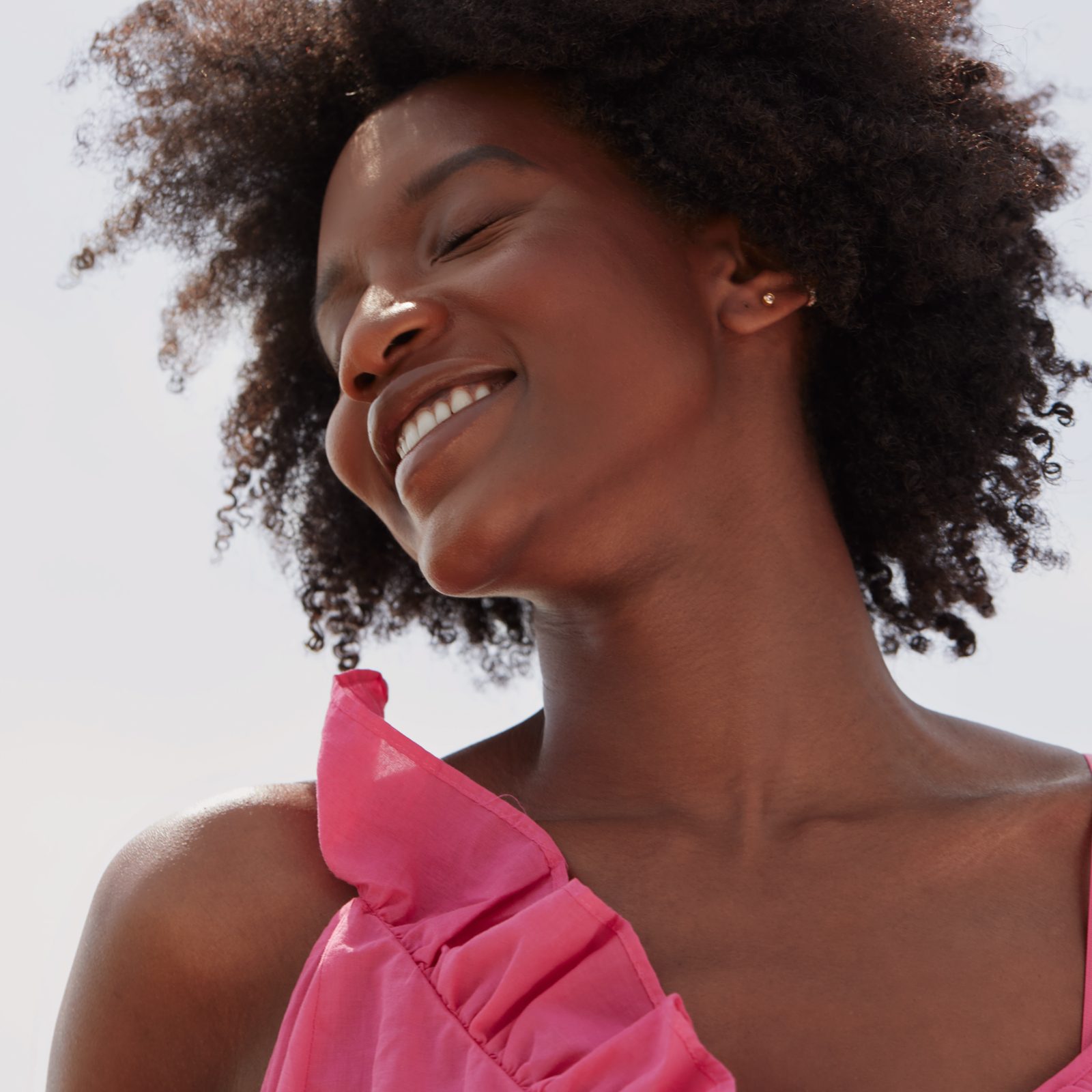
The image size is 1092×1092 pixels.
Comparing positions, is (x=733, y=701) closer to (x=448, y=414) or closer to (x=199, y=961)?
(x=448, y=414)

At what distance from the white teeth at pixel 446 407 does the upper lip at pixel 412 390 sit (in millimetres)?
10

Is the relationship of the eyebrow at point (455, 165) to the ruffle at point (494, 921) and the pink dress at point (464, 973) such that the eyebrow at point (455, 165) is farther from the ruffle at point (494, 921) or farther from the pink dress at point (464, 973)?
the pink dress at point (464, 973)

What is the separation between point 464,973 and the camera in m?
1.79

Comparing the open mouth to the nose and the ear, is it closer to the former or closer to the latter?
the nose

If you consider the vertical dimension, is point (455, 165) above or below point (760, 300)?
above

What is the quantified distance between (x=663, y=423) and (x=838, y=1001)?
31.5 inches

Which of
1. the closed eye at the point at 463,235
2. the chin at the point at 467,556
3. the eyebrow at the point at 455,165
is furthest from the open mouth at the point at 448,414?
the eyebrow at the point at 455,165

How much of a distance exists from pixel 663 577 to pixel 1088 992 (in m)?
0.78

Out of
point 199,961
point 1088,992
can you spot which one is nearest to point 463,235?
point 199,961

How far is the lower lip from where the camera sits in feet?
6.73

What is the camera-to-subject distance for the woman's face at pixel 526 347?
79.4 inches

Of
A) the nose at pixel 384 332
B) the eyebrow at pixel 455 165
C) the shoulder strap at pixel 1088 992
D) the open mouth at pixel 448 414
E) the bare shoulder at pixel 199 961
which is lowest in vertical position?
the shoulder strap at pixel 1088 992

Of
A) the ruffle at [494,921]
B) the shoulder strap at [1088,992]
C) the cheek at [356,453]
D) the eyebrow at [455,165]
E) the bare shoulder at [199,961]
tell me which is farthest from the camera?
the cheek at [356,453]

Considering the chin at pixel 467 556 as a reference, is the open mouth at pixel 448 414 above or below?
above
